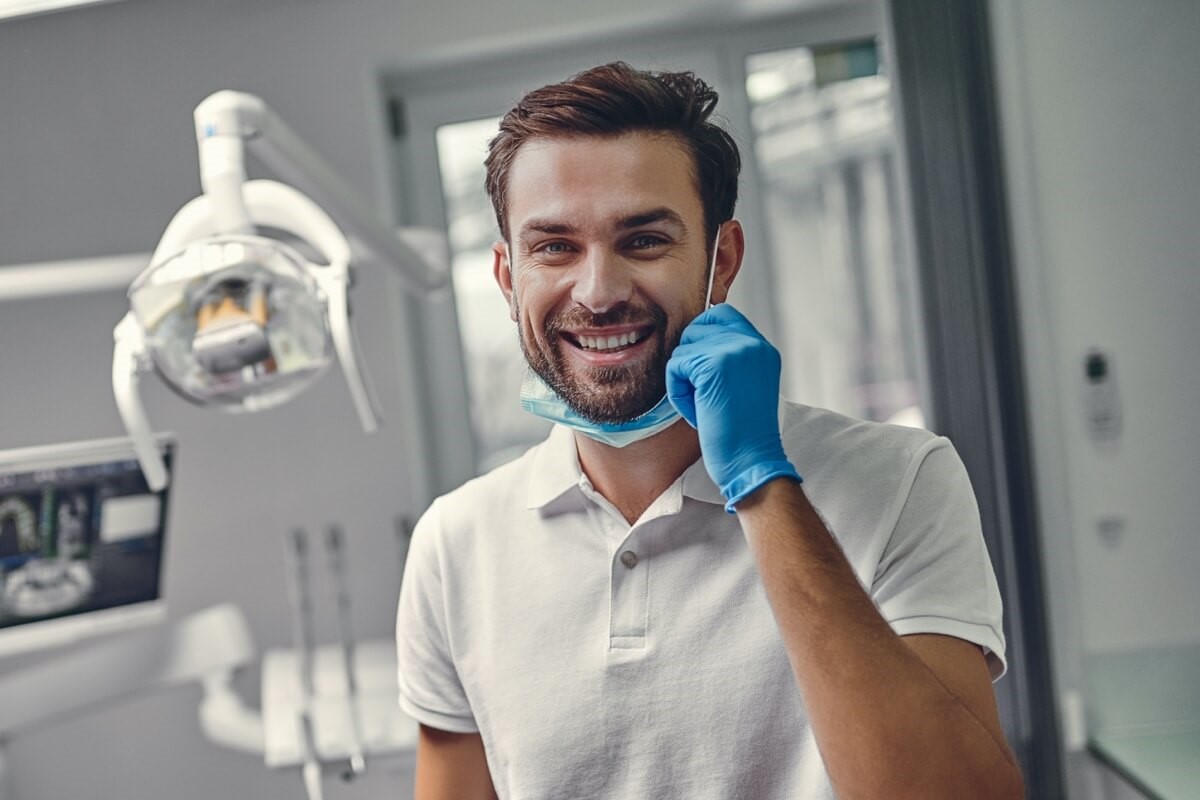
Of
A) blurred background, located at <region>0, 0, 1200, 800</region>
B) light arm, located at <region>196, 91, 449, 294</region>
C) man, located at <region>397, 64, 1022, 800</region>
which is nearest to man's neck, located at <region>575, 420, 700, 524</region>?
man, located at <region>397, 64, 1022, 800</region>

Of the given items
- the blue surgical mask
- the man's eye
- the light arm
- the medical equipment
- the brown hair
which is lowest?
the medical equipment

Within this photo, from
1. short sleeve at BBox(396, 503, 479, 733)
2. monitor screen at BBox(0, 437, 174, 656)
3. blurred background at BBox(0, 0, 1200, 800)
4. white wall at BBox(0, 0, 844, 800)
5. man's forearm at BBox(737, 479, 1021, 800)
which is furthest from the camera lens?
white wall at BBox(0, 0, 844, 800)

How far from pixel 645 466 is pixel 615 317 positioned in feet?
0.60

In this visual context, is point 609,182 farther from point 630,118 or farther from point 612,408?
point 612,408

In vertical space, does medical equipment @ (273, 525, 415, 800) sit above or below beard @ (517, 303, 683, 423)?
below

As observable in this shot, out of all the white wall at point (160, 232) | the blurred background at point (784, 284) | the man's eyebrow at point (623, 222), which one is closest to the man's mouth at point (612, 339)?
the man's eyebrow at point (623, 222)

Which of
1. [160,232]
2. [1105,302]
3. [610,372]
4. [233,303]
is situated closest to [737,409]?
[610,372]

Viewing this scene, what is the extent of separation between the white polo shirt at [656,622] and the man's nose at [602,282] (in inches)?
8.0

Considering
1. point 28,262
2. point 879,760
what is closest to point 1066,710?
point 879,760

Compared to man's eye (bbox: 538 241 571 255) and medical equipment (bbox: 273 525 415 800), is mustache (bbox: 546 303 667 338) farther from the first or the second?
medical equipment (bbox: 273 525 415 800)

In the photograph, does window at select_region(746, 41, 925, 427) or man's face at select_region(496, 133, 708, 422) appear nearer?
man's face at select_region(496, 133, 708, 422)

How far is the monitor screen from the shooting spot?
178 cm

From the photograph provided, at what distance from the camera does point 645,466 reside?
1.21 metres

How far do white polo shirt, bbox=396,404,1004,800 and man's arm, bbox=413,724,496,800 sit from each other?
26mm
